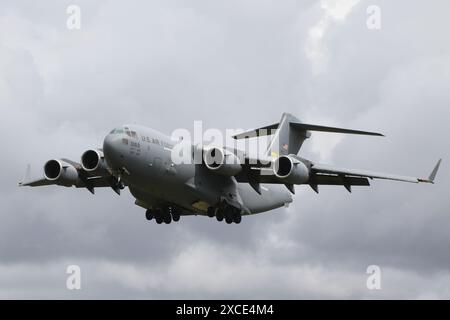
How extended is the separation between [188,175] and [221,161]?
4.77 ft

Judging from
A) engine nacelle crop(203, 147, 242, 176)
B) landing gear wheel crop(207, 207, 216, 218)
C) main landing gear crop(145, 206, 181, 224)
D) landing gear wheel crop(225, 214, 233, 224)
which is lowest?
landing gear wheel crop(225, 214, 233, 224)

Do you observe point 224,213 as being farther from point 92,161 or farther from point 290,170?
point 92,161

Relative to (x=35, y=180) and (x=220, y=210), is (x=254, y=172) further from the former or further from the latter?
(x=35, y=180)

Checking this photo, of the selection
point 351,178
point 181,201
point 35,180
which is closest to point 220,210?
point 181,201

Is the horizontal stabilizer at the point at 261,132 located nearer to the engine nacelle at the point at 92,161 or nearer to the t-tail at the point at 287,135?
the t-tail at the point at 287,135

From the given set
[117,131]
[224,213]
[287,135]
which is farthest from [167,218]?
[287,135]

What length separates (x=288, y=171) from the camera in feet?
130

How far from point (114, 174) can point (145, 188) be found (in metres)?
A: 1.40

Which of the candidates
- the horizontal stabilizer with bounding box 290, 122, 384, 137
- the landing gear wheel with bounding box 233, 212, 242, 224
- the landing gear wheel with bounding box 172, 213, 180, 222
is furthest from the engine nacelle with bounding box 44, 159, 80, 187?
the horizontal stabilizer with bounding box 290, 122, 384, 137

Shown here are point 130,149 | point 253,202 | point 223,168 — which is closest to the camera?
point 130,149

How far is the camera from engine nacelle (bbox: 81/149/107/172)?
40062 mm

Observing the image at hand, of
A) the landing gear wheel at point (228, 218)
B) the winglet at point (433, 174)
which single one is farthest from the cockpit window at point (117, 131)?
the winglet at point (433, 174)

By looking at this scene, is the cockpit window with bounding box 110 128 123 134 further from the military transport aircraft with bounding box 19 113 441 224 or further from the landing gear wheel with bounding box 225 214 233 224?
the landing gear wheel with bounding box 225 214 233 224

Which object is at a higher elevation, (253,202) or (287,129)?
(287,129)
